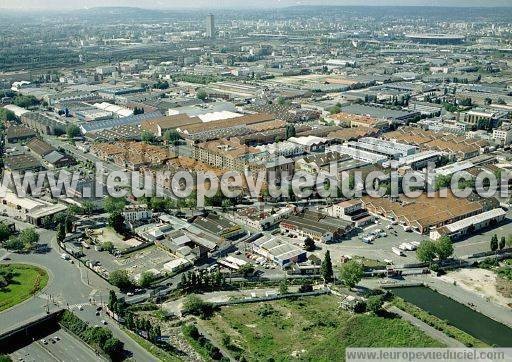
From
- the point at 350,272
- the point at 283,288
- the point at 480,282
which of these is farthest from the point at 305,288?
the point at 480,282

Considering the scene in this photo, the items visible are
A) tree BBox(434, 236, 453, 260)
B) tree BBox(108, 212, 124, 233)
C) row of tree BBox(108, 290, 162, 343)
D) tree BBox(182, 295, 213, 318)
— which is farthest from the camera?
tree BBox(108, 212, 124, 233)

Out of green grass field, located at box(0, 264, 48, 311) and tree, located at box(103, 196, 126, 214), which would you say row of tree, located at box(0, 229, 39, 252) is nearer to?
green grass field, located at box(0, 264, 48, 311)

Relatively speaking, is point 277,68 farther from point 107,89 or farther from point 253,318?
point 253,318

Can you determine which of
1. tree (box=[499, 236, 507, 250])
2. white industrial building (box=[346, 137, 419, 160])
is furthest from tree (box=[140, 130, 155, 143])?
tree (box=[499, 236, 507, 250])

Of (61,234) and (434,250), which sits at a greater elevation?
(61,234)

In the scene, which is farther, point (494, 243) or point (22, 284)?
point (494, 243)

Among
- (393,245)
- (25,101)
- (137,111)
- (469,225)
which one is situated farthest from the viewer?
(25,101)

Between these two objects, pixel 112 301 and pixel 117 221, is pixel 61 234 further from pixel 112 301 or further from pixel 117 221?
pixel 112 301
